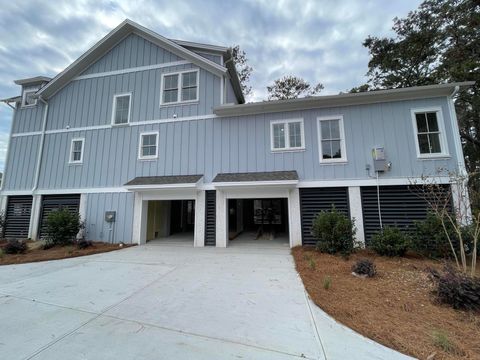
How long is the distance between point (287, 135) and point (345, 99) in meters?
2.46

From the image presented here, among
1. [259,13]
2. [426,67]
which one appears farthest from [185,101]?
[426,67]

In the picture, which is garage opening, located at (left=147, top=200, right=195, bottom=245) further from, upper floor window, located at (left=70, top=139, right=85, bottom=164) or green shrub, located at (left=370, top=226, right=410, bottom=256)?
green shrub, located at (left=370, top=226, right=410, bottom=256)

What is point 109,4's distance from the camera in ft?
28.8

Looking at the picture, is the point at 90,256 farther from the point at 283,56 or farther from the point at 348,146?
the point at 283,56

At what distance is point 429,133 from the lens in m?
7.88

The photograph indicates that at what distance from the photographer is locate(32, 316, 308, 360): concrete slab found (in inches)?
94.4

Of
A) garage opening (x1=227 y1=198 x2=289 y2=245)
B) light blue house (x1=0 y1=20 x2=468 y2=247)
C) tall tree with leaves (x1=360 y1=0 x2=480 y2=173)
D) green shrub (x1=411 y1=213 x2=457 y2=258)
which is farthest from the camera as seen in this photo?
garage opening (x1=227 y1=198 x2=289 y2=245)

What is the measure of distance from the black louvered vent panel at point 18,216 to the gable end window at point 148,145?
21.0 feet

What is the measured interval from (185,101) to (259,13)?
5388mm

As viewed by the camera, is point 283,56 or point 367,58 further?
point 367,58

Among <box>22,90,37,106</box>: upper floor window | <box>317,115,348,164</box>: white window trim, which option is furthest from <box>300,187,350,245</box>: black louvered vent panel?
<box>22,90,37,106</box>: upper floor window

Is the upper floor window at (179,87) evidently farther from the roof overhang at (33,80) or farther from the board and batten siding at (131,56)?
the roof overhang at (33,80)

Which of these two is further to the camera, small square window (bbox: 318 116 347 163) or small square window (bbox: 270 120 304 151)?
small square window (bbox: 270 120 304 151)

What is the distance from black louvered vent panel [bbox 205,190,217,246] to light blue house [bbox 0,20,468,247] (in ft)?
0.13
